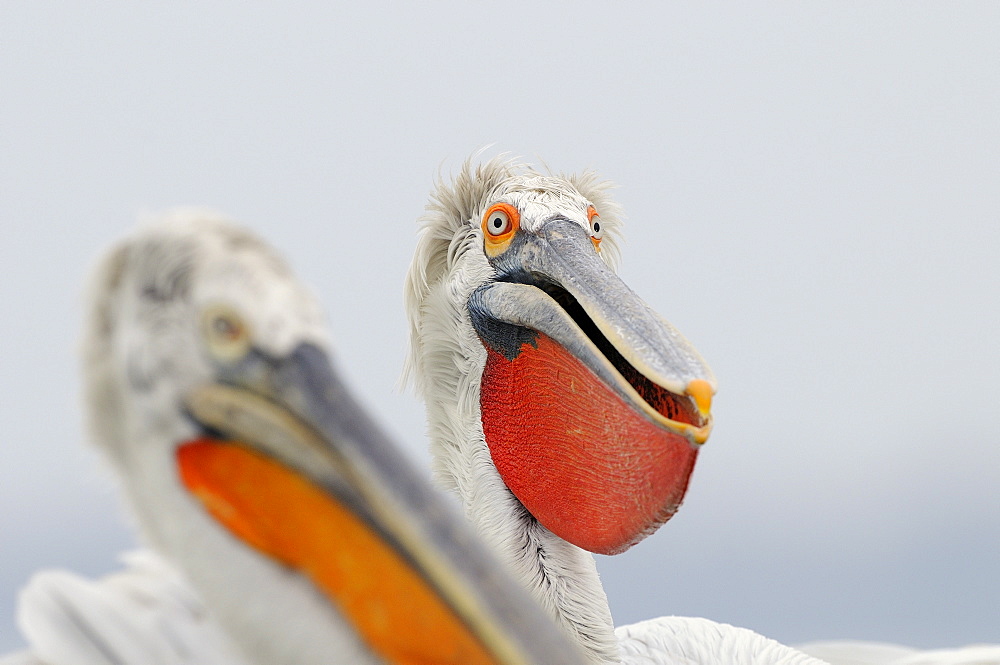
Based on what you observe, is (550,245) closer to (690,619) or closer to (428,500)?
(690,619)

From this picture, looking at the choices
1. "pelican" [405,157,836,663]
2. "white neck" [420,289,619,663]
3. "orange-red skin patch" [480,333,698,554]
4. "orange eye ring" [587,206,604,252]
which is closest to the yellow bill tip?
"pelican" [405,157,836,663]

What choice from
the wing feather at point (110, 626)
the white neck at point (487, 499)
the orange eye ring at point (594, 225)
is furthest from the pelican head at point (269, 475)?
the orange eye ring at point (594, 225)

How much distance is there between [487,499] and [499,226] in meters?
0.90

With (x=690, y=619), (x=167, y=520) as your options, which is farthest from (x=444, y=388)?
(x=167, y=520)

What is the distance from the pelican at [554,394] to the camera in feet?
8.80

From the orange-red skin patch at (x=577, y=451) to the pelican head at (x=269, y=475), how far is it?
1.40 metres

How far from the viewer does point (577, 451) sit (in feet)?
9.57

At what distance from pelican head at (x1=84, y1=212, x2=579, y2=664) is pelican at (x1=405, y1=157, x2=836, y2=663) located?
137 centimetres

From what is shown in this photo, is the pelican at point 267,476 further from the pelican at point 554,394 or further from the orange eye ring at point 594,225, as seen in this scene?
the orange eye ring at point 594,225

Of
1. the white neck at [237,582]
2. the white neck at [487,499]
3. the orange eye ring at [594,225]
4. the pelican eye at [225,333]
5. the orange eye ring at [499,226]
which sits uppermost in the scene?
the orange eye ring at [594,225]

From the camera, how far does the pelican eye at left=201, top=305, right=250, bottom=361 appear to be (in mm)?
1341

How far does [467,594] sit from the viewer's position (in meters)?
1.23

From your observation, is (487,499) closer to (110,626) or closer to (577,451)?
(577,451)

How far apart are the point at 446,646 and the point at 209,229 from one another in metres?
0.68
